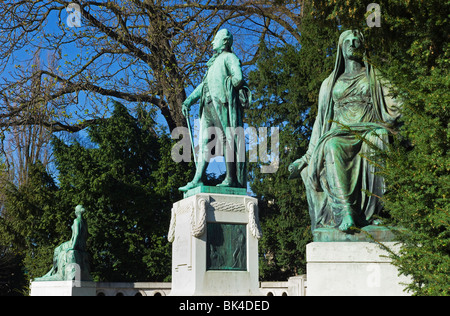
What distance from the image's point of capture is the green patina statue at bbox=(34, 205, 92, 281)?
541 inches

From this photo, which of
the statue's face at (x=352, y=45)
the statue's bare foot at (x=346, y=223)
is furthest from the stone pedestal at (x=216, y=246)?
the statue's face at (x=352, y=45)

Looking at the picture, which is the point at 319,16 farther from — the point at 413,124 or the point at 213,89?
the point at 413,124

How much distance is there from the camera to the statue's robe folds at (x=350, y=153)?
291 inches

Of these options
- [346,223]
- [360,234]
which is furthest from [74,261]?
[360,234]

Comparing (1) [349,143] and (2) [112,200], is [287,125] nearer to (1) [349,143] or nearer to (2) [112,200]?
(2) [112,200]

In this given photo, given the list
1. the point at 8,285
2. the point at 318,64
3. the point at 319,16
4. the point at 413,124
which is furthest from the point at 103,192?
the point at 413,124

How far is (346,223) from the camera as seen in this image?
23.1ft

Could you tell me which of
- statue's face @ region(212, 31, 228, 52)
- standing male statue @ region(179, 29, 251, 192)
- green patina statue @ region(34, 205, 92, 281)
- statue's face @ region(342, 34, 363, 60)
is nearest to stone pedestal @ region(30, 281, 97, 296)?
green patina statue @ region(34, 205, 92, 281)

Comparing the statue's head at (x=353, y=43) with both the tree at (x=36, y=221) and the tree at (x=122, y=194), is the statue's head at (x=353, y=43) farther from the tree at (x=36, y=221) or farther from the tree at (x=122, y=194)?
the tree at (x=36, y=221)

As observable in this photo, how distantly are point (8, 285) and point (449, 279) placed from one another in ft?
76.0

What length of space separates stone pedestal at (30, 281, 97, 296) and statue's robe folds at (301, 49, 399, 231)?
6403mm

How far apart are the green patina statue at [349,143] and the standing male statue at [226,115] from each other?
3.28ft

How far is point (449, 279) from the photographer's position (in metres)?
5.15

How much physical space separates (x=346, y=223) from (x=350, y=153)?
3.36ft
